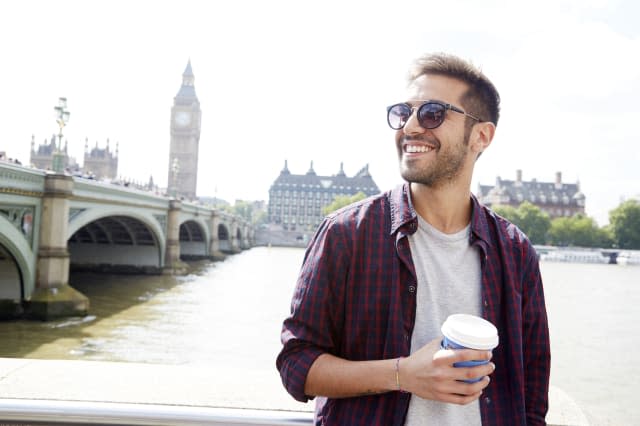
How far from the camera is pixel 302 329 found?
154 centimetres

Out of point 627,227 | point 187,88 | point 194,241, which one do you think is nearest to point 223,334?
point 194,241

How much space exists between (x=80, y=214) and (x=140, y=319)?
4.00 meters

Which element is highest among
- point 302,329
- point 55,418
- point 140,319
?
point 302,329

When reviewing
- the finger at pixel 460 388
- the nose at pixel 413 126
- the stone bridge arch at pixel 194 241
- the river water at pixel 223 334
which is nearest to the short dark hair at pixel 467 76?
the nose at pixel 413 126

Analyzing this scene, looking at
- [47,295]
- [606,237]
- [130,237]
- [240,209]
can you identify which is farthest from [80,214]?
[240,209]

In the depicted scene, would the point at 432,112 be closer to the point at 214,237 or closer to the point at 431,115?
the point at 431,115

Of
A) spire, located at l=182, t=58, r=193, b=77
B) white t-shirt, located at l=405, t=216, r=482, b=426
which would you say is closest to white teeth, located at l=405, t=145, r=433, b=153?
white t-shirt, located at l=405, t=216, r=482, b=426

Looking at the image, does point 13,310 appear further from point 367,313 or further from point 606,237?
point 606,237

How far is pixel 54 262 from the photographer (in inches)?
574

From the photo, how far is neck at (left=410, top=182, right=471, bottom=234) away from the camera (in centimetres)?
180

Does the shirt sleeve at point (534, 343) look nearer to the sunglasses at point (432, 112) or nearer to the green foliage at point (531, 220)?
the sunglasses at point (432, 112)

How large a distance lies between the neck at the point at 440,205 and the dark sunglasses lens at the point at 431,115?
201 millimetres

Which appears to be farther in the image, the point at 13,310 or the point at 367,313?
the point at 13,310

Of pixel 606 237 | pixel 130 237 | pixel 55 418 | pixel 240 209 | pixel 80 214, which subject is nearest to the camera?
pixel 55 418
